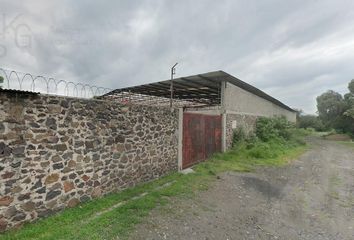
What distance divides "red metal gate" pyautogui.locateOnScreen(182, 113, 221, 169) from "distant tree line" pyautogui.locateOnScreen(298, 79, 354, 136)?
958 inches

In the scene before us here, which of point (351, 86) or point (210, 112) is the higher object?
point (351, 86)

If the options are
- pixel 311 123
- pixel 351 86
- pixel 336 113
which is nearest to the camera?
pixel 351 86

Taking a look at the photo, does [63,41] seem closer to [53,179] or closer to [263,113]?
[53,179]

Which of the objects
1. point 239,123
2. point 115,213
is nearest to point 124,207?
point 115,213

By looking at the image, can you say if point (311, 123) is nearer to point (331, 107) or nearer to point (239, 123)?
point (331, 107)

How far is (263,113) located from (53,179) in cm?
1679

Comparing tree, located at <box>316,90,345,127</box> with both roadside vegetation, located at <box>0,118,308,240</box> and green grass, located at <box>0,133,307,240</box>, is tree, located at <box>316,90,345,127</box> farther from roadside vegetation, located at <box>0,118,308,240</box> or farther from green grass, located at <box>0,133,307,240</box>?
green grass, located at <box>0,133,307,240</box>

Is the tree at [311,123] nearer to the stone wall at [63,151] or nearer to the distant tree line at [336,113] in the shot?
the distant tree line at [336,113]

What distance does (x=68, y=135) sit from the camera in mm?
4656

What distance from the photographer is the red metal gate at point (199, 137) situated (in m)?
8.88

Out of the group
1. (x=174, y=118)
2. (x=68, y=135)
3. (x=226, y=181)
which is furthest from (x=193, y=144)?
(x=68, y=135)

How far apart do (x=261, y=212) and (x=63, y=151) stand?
14.1 feet

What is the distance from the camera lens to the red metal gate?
8.88 m

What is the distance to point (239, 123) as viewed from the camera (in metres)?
13.5
